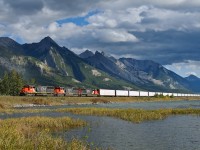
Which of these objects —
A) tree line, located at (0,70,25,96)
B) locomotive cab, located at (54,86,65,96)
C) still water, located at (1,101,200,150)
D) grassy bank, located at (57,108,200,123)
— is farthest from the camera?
tree line, located at (0,70,25,96)

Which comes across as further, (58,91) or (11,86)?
(11,86)

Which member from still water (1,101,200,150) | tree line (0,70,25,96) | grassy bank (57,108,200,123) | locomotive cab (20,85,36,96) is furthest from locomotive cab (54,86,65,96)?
still water (1,101,200,150)

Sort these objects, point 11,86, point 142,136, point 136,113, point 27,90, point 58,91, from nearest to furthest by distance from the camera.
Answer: point 142,136 < point 136,113 < point 27,90 < point 58,91 < point 11,86

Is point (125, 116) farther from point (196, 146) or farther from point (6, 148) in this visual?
point (6, 148)

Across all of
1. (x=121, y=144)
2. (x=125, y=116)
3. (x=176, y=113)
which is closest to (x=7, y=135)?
(x=121, y=144)

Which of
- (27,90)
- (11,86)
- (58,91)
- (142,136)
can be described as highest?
(11,86)

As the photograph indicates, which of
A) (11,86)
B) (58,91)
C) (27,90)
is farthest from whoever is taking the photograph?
(11,86)

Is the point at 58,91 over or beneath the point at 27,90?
beneath

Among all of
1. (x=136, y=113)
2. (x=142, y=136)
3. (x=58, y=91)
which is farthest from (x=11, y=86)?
(x=142, y=136)

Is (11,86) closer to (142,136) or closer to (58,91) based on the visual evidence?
(58,91)

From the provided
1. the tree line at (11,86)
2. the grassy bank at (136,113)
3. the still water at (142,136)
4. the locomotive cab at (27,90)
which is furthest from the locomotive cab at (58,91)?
the still water at (142,136)

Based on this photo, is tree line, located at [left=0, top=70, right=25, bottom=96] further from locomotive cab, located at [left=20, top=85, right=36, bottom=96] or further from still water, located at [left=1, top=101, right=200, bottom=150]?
still water, located at [left=1, top=101, right=200, bottom=150]

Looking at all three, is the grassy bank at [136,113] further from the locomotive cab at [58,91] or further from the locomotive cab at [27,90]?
the locomotive cab at [58,91]

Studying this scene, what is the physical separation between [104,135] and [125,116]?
78.8ft
